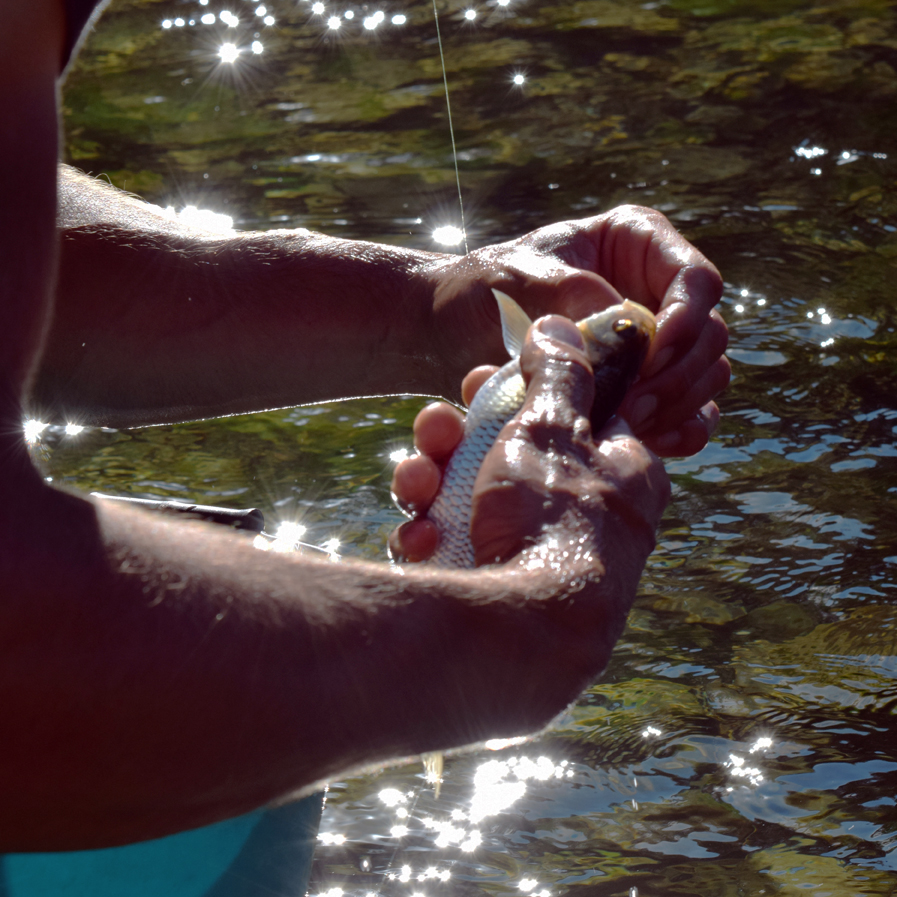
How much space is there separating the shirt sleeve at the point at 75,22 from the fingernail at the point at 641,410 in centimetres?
133

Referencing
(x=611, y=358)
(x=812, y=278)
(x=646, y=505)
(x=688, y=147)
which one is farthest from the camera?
(x=688, y=147)

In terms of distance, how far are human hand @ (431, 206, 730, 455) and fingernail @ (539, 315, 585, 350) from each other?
48 centimetres

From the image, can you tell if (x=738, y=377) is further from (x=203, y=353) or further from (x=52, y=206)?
(x=52, y=206)

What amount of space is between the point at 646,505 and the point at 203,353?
156 cm

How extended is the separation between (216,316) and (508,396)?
46.9 inches

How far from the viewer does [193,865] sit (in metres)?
1.89

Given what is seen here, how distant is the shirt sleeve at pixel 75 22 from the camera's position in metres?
1.54

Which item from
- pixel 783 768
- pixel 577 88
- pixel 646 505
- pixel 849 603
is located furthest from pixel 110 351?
pixel 577 88

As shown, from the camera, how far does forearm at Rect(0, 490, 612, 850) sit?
132cm

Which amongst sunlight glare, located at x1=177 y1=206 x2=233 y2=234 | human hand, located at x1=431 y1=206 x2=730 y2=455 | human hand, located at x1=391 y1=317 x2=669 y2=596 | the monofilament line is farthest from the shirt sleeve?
sunlight glare, located at x1=177 y1=206 x2=233 y2=234

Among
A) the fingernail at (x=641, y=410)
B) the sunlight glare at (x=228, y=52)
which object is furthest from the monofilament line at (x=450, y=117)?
the fingernail at (x=641, y=410)

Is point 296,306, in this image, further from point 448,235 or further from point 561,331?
point 448,235

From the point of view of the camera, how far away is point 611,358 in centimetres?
228

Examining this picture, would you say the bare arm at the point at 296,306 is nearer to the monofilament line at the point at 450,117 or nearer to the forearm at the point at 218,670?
the forearm at the point at 218,670
